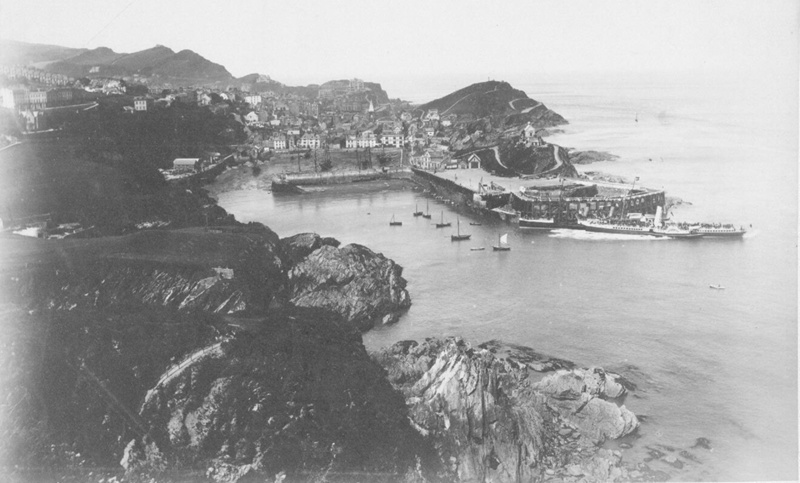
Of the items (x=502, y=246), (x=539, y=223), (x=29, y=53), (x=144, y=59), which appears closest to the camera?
(x=29, y=53)

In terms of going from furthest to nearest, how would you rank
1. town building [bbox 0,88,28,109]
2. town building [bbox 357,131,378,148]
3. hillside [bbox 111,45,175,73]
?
town building [bbox 357,131,378,148], hillside [bbox 111,45,175,73], town building [bbox 0,88,28,109]

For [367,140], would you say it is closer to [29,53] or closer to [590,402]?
[29,53]

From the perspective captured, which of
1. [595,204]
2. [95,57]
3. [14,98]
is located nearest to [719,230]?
[595,204]

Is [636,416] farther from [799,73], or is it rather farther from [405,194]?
[405,194]

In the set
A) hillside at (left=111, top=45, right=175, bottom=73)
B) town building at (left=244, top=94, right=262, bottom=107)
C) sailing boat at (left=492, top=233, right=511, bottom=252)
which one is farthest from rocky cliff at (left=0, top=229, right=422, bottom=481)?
town building at (left=244, top=94, right=262, bottom=107)

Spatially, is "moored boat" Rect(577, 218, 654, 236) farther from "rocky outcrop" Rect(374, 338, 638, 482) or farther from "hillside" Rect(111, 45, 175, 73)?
"hillside" Rect(111, 45, 175, 73)

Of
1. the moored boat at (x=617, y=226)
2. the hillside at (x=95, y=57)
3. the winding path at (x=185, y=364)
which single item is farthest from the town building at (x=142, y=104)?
the moored boat at (x=617, y=226)
